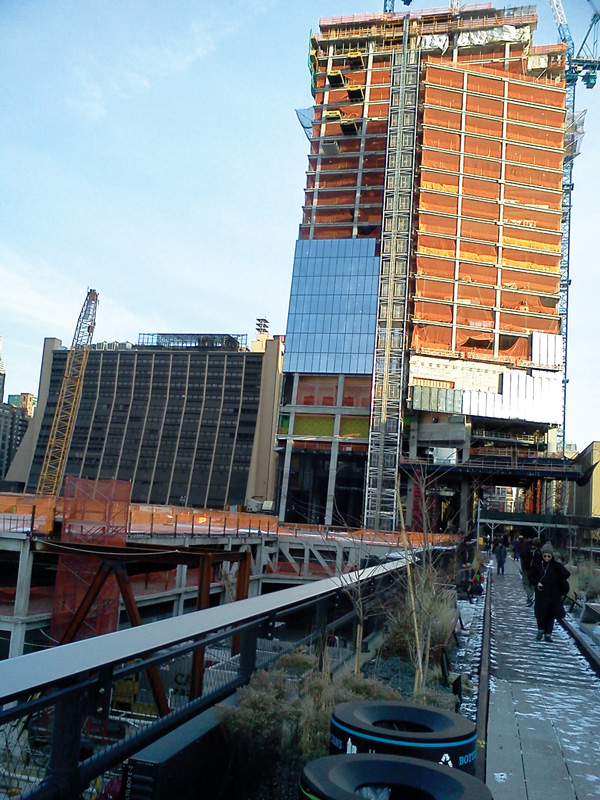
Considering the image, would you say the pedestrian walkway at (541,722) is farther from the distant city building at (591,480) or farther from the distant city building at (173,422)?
the distant city building at (173,422)

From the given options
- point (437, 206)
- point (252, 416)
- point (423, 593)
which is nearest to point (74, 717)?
point (423, 593)

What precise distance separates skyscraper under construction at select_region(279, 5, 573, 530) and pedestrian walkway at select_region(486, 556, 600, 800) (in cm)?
6291

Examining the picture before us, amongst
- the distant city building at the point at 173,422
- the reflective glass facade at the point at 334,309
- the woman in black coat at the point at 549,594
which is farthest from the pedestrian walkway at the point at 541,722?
the distant city building at the point at 173,422

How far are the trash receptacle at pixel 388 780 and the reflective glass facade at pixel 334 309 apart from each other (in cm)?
7857

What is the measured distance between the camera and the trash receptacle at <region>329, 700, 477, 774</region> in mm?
3971

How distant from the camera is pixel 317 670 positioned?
650cm

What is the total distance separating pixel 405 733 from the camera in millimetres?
4035

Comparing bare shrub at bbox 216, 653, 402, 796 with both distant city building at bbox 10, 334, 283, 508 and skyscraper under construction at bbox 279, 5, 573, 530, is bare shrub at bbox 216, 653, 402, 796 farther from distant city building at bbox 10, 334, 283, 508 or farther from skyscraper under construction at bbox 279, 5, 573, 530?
distant city building at bbox 10, 334, 283, 508

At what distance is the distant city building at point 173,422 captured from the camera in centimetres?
11662

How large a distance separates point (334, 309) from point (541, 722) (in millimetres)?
77339

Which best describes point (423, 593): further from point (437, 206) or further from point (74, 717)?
point (437, 206)

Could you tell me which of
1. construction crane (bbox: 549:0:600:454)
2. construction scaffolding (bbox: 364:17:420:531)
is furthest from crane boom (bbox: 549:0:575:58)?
construction scaffolding (bbox: 364:17:420:531)

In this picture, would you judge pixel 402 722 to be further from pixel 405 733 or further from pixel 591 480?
pixel 591 480

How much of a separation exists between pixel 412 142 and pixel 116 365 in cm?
6930
